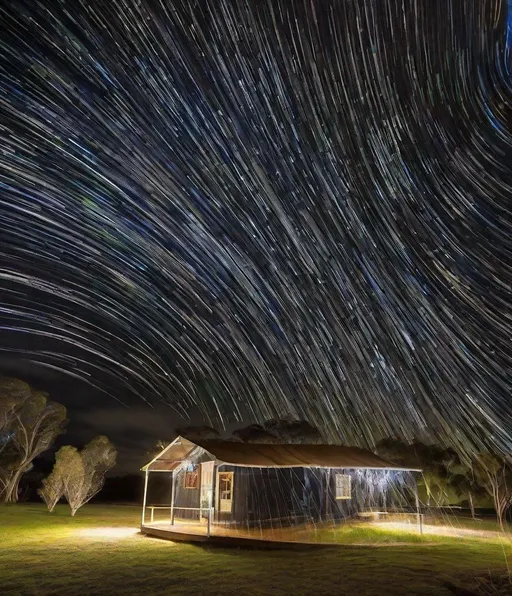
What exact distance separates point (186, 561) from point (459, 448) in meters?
28.2

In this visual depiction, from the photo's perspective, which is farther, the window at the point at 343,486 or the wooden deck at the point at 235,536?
the window at the point at 343,486

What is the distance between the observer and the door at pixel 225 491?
19812mm

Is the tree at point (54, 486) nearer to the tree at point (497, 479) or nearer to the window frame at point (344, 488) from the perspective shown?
the window frame at point (344, 488)

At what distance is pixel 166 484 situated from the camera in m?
46.1

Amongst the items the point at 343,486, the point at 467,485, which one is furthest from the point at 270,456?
the point at 467,485

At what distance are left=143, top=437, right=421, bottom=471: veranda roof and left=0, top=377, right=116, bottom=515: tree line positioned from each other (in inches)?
271

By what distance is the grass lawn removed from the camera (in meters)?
9.82

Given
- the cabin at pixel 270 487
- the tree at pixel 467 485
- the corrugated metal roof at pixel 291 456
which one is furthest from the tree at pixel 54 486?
the tree at pixel 467 485

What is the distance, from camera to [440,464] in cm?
3619

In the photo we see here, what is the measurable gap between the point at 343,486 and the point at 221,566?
458 inches

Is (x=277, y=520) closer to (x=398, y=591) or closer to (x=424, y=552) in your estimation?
(x=424, y=552)

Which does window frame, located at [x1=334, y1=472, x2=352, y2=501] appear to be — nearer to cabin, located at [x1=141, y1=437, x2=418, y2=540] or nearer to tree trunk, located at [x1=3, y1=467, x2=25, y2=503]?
cabin, located at [x1=141, y1=437, x2=418, y2=540]

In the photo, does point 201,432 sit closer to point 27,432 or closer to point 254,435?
point 254,435

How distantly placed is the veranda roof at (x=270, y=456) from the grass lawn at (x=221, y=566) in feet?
10.8
